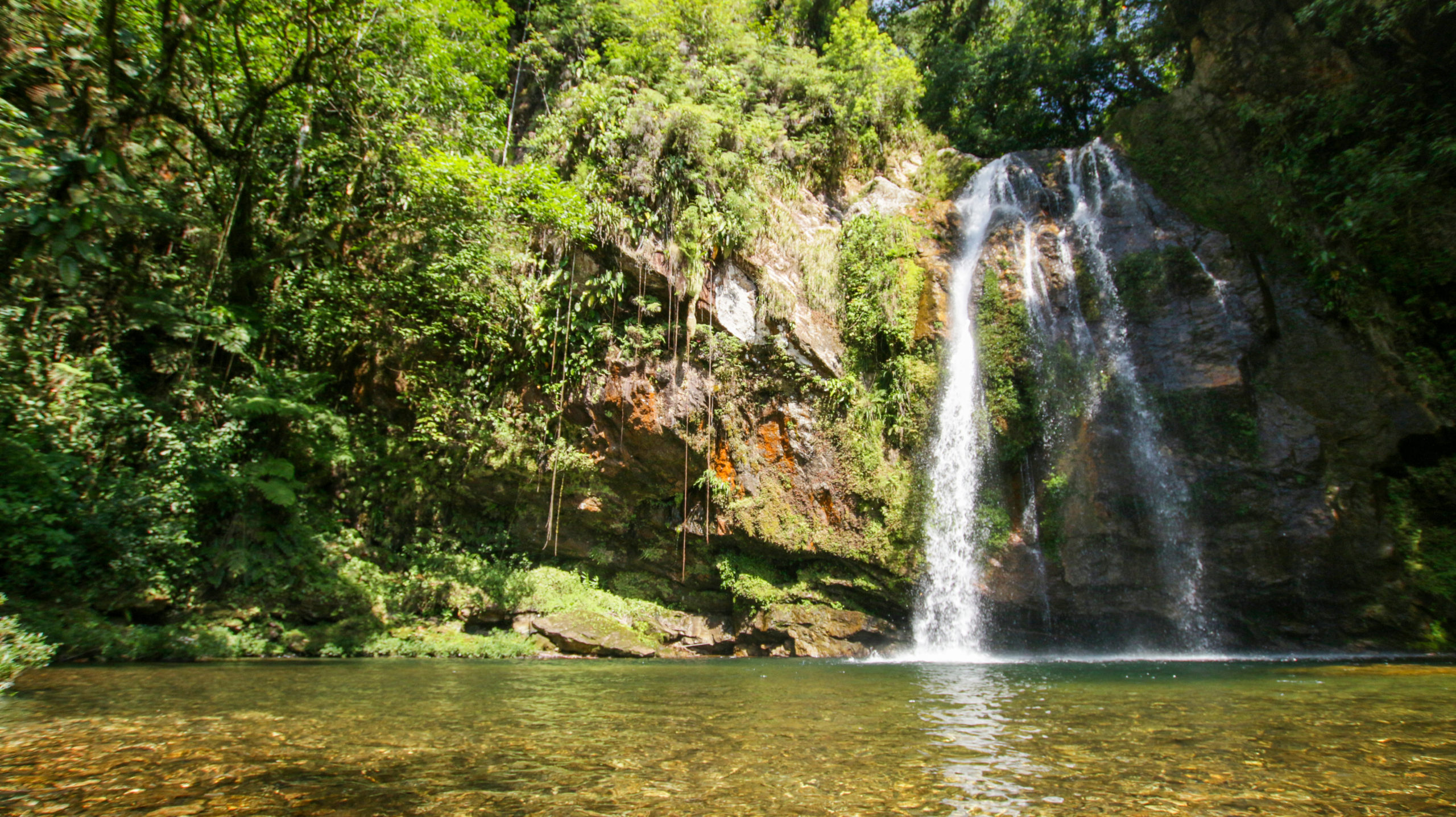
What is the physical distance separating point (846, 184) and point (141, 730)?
55.3 ft

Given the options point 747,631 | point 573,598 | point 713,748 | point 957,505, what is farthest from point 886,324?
point 713,748

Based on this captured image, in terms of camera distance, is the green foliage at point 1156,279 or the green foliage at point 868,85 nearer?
the green foliage at point 1156,279

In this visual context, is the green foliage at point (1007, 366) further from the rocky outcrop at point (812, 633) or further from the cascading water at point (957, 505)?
the rocky outcrop at point (812, 633)

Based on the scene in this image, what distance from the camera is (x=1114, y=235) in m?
13.5

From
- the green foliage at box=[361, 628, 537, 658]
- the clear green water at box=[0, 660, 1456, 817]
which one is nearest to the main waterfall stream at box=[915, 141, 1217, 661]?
the clear green water at box=[0, 660, 1456, 817]

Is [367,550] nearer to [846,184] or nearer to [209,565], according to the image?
[209,565]

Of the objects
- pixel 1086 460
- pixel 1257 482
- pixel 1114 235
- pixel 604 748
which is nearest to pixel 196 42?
pixel 604 748

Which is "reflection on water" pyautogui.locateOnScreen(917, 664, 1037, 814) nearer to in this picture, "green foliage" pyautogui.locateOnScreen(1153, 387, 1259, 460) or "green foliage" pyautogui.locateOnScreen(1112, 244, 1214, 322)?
"green foliage" pyautogui.locateOnScreen(1153, 387, 1259, 460)

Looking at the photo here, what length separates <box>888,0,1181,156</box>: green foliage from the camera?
18.5m

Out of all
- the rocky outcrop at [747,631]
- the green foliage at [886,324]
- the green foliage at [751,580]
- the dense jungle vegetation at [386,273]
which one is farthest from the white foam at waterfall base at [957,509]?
the green foliage at [751,580]

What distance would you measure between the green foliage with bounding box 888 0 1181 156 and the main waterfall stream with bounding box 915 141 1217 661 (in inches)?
209

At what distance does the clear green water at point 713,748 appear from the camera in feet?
7.63

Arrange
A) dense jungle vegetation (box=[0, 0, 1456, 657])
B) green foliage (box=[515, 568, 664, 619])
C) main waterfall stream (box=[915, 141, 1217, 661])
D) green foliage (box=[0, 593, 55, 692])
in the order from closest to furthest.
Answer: green foliage (box=[0, 593, 55, 692]) < dense jungle vegetation (box=[0, 0, 1456, 657]) < main waterfall stream (box=[915, 141, 1217, 661]) < green foliage (box=[515, 568, 664, 619])

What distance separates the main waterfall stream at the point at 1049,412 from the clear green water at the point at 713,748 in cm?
612
